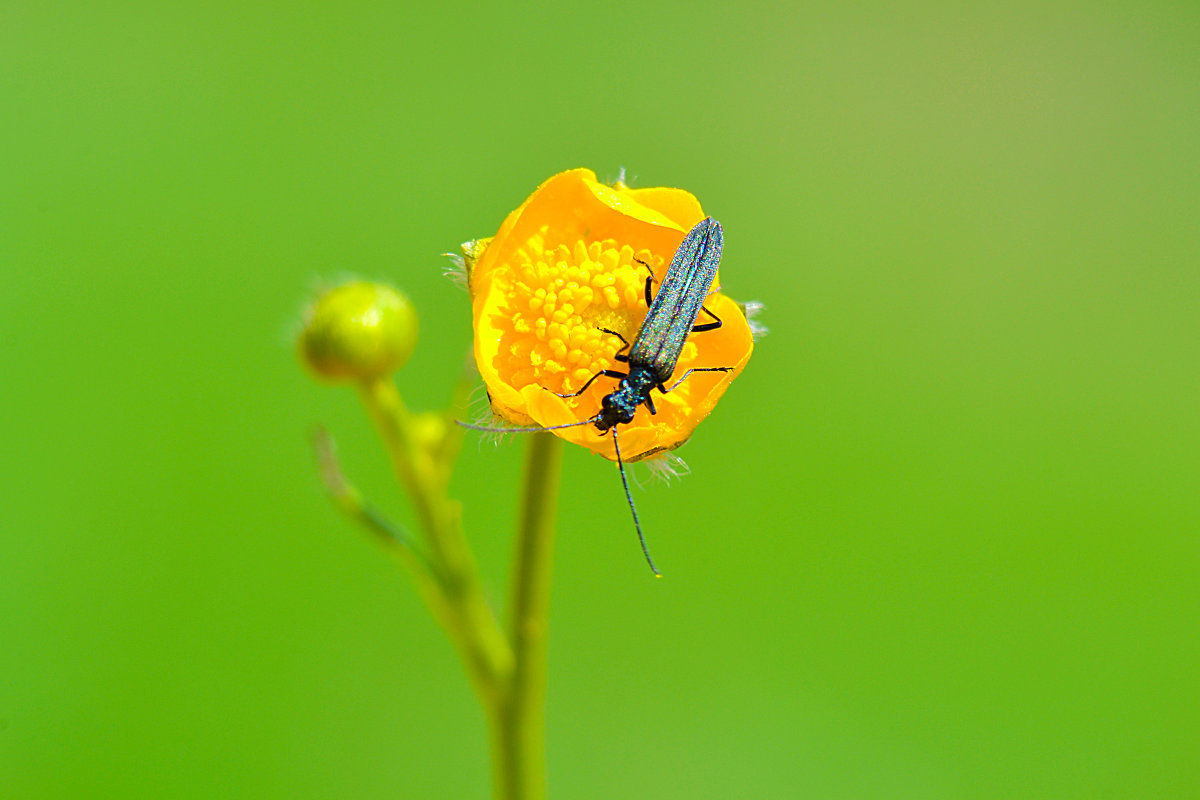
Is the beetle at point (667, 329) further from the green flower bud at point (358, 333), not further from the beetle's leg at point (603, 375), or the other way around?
the green flower bud at point (358, 333)

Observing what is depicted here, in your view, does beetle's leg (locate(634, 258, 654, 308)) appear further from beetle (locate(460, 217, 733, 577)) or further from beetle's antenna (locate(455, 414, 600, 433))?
beetle's antenna (locate(455, 414, 600, 433))

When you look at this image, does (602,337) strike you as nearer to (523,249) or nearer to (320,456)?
(523,249)

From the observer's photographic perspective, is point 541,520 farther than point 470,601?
No

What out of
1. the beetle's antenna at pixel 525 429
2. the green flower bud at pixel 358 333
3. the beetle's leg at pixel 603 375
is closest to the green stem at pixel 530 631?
the beetle's antenna at pixel 525 429

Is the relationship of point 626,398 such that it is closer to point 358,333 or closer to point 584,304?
point 584,304

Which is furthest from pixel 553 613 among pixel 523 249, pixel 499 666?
pixel 523 249

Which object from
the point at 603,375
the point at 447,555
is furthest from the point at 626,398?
the point at 447,555
